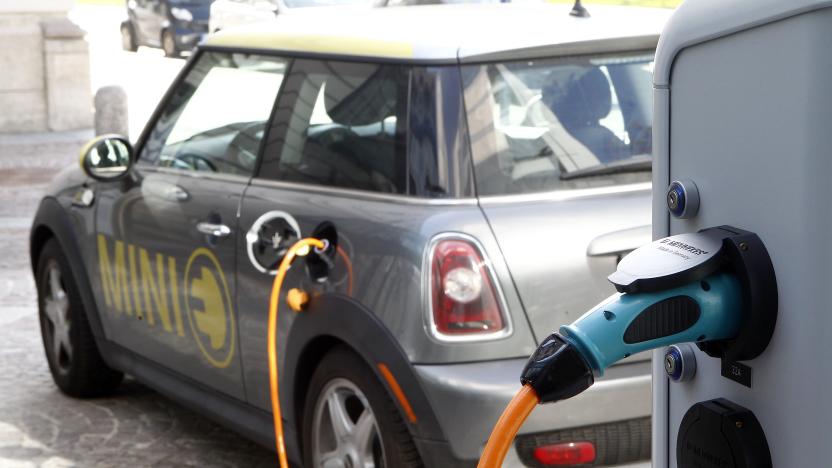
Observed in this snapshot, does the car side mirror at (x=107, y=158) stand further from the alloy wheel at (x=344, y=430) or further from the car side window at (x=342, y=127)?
the alloy wheel at (x=344, y=430)

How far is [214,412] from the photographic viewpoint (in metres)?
4.65

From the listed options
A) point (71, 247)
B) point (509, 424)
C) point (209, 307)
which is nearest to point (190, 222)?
point (209, 307)

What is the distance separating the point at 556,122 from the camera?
3.89 meters

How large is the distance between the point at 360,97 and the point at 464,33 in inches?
14.5

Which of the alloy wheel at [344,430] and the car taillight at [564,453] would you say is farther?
the alloy wheel at [344,430]

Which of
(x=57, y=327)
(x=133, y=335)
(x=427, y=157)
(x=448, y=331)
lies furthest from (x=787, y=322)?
(x=57, y=327)

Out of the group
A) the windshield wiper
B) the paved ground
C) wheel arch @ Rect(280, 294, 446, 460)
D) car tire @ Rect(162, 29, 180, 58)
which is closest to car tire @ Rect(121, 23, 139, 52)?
car tire @ Rect(162, 29, 180, 58)

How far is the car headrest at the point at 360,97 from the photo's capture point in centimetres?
396

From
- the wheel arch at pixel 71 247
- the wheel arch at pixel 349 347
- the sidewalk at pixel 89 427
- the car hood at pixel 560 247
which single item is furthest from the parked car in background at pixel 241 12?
the car hood at pixel 560 247

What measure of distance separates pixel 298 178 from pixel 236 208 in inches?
10.8

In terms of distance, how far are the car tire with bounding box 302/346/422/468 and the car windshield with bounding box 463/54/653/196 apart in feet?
2.03

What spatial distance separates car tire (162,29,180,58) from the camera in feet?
94.4

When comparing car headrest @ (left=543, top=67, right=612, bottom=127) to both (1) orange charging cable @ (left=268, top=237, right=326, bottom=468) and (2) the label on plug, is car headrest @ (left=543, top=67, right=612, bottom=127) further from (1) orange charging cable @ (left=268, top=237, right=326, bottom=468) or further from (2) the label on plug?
(2) the label on plug

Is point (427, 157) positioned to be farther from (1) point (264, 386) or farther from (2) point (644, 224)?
(1) point (264, 386)
